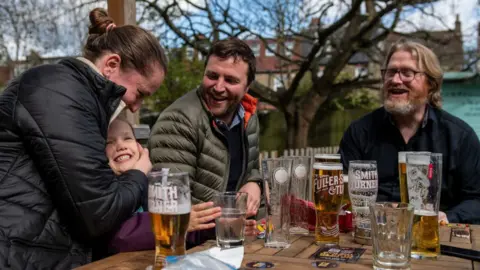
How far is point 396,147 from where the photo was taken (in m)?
2.77

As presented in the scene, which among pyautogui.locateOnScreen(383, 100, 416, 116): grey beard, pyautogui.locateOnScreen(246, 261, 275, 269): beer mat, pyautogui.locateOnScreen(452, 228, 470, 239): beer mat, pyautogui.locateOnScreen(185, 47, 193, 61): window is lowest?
pyautogui.locateOnScreen(452, 228, 470, 239): beer mat

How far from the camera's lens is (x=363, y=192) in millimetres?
1612

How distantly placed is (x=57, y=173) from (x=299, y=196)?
0.78m

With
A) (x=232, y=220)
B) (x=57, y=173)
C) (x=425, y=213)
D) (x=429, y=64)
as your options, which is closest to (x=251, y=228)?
(x=232, y=220)

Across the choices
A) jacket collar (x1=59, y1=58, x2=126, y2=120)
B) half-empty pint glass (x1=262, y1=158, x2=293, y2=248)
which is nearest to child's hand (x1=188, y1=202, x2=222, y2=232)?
half-empty pint glass (x1=262, y1=158, x2=293, y2=248)

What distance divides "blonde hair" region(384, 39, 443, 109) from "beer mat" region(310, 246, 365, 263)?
1683mm

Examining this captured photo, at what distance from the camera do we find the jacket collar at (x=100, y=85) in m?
1.50

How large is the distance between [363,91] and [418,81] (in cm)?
1354

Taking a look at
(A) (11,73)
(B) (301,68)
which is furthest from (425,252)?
(B) (301,68)

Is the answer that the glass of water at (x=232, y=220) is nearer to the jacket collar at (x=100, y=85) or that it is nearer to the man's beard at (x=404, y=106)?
the jacket collar at (x=100, y=85)

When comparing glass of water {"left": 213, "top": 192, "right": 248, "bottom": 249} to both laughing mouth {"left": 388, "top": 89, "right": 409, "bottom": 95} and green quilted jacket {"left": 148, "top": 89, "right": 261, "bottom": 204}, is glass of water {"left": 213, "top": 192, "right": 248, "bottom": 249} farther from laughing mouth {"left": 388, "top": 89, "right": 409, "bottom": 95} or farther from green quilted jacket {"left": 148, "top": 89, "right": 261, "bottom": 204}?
laughing mouth {"left": 388, "top": 89, "right": 409, "bottom": 95}

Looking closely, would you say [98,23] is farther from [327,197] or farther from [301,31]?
[301,31]

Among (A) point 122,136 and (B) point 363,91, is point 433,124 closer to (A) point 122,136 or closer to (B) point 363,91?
(A) point 122,136

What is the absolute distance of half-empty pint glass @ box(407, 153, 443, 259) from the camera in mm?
1434
